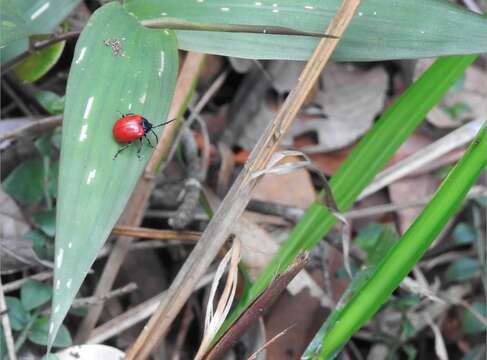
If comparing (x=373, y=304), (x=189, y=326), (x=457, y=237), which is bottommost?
(x=189, y=326)

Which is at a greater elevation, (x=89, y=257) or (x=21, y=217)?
(x=89, y=257)

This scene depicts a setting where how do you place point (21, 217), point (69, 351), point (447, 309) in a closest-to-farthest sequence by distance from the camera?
point (69, 351)
point (21, 217)
point (447, 309)

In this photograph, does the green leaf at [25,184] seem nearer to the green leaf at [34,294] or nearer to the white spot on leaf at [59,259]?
the green leaf at [34,294]

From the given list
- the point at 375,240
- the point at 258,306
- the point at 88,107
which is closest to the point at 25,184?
the point at 88,107

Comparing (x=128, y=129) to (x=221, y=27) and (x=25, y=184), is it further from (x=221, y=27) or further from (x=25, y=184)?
(x=25, y=184)

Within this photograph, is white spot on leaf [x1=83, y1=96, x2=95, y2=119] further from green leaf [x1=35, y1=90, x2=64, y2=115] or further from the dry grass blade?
green leaf [x1=35, y1=90, x2=64, y2=115]

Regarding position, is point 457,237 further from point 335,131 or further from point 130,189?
point 130,189

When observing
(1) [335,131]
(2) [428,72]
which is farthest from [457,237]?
(2) [428,72]
